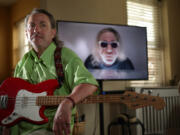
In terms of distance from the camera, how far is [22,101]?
1199 millimetres

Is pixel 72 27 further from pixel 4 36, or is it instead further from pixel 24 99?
pixel 4 36

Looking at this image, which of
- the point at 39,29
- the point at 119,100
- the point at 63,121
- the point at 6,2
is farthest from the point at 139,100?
the point at 6,2

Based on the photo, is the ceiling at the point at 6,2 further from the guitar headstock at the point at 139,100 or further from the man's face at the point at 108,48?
the guitar headstock at the point at 139,100

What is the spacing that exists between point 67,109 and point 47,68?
0.42 m

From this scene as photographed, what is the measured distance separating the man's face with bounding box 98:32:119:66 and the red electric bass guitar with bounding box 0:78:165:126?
202 cm

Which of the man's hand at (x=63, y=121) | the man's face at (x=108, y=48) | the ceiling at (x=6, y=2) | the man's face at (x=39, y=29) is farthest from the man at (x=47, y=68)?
the ceiling at (x=6, y=2)

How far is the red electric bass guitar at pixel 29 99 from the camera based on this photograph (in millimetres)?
1162

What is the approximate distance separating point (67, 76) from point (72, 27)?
73.3 inches

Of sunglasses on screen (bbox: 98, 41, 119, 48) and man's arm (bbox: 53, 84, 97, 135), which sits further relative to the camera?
sunglasses on screen (bbox: 98, 41, 119, 48)

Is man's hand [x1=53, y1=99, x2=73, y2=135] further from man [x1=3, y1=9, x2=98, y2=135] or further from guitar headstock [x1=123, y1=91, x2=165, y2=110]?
guitar headstock [x1=123, y1=91, x2=165, y2=110]

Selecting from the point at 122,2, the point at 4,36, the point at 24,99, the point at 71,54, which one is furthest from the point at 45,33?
the point at 4,36

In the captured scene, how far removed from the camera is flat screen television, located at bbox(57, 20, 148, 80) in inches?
121

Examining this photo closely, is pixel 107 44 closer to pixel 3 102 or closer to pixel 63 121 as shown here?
pixel 3 102

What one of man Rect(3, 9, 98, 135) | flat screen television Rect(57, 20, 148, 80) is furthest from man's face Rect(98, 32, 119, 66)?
man Rect(3, 9, 98, 135)
